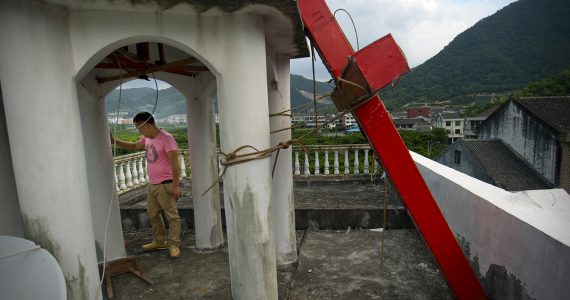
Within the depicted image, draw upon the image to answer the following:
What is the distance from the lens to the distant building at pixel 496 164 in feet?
79.4

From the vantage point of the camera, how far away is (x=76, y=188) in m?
2.52

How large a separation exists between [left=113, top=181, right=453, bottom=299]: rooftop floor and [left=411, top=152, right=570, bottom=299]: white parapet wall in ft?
2.01

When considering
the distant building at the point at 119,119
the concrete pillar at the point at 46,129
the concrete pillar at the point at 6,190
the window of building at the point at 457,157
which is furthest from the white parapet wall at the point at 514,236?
the window of building at the point at 457,157

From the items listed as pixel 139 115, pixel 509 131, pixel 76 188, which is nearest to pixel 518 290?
pixel 76 188

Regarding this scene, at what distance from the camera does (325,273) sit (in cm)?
390

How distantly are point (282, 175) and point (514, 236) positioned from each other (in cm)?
234

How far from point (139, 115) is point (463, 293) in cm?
389

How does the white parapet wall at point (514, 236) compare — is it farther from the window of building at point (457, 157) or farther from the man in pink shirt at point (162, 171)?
the window of building at point (457, 157)

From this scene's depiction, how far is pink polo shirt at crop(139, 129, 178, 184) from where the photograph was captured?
163 inches

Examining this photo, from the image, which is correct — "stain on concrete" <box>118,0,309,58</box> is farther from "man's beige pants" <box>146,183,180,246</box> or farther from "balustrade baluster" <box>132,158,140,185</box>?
"balustrade baluster" <box>132,158,140,185</box>

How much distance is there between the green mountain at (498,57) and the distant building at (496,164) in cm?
4679

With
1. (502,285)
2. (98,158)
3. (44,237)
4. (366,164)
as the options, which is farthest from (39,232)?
(366,164)

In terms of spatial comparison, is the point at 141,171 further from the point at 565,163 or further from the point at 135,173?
the point at 565,163

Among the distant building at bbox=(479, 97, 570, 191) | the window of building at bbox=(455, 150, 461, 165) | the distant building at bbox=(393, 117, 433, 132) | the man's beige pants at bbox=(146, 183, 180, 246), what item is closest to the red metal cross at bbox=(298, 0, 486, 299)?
the man's beige pants at bbox=(146, 183, 180, 246)
